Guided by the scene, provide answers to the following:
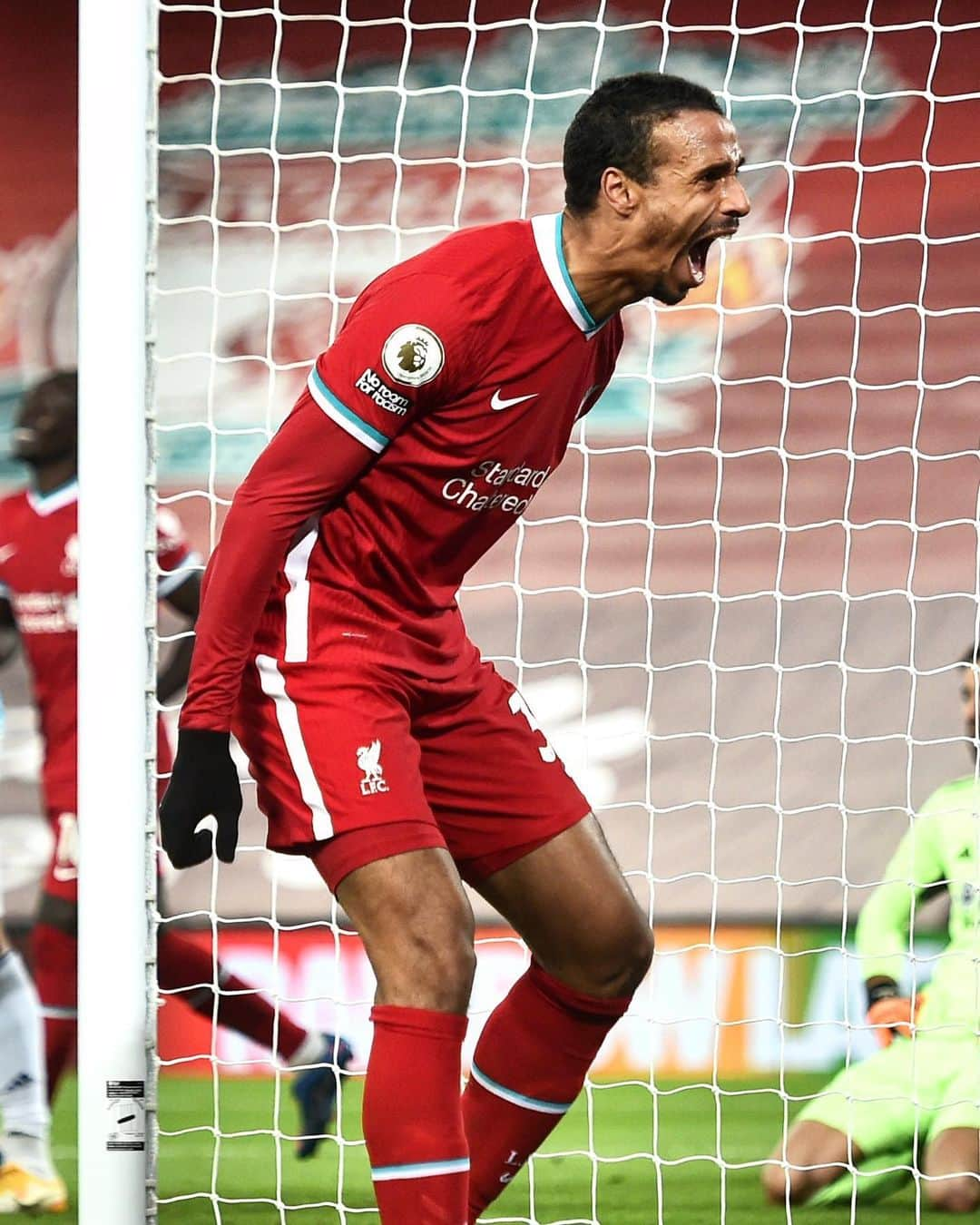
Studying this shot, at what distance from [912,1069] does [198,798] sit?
1.93 m

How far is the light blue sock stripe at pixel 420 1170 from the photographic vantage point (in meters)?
1.61

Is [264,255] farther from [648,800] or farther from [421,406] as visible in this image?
[421,406]

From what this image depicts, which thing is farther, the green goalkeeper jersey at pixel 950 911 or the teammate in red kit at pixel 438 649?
the green goalkeeper jersey at pixel 950 911

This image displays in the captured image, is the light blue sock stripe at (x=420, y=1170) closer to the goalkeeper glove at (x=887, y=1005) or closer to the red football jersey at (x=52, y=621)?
the goalkeeper glove at (x=887, y=1005)

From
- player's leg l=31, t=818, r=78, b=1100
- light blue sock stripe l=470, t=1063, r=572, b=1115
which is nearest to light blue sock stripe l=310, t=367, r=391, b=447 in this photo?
light blue sock stripe l=470, t=1063, r=572, b=1115

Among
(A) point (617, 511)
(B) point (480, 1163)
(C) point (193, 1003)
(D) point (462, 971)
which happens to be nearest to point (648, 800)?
(A) point (617, 511)

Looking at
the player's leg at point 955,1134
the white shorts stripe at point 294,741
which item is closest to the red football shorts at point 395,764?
the white shorts stripe at point 294,741

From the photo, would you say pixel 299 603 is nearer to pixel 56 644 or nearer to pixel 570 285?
pixel 570 285

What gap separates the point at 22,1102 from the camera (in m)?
3.43

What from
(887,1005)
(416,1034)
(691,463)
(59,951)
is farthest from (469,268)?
(59,951)

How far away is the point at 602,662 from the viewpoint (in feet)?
12.0

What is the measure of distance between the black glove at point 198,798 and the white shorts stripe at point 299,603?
0.12 meters

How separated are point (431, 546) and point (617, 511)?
191 centimetres

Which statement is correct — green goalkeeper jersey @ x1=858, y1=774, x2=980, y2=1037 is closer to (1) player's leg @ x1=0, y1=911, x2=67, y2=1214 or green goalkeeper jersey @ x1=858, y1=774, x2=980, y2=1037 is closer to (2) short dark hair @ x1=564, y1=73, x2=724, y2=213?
(1) player's leg @ x1=0, y1=911, x2=67, y2=1214
